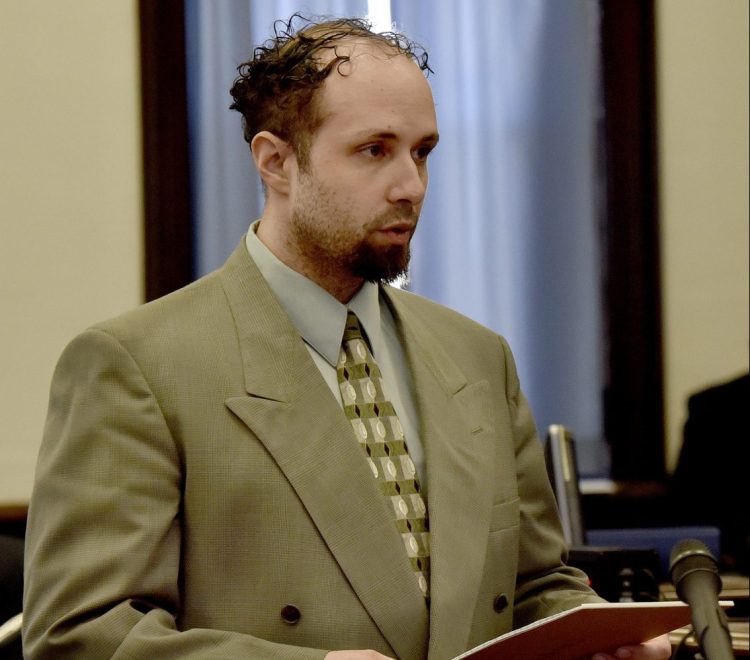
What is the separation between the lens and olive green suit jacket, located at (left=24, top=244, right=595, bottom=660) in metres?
1.42

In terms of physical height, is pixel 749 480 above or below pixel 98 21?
below

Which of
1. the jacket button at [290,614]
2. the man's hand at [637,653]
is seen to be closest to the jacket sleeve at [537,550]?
the man's hand at [637,653]

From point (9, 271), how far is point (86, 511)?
260 cm

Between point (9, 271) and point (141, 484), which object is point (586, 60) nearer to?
point (9, 271)

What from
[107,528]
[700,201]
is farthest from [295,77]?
[700,201]

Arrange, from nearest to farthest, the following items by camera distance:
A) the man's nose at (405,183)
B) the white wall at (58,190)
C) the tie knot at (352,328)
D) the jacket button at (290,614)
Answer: the jacket button at (290,614) → the man's nose at (405,183) → the tie knot at (352,328) → the white wall at (58,190)

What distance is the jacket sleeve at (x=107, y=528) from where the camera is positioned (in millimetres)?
1398

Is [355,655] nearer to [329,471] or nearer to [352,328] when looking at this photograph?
[329,471]

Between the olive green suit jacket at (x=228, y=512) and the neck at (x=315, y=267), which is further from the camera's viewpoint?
the neck at (x=315, y=267)

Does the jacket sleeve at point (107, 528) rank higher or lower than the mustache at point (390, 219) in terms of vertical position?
lower

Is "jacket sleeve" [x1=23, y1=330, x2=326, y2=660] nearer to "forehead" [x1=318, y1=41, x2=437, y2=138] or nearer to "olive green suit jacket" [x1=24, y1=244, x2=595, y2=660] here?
"olive green suit jacket" [x1=24, y1=244, x2=595, y2=660]

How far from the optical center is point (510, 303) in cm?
417

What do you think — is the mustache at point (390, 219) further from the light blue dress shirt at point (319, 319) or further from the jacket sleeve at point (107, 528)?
the jacket sleeve at point (107, 528)

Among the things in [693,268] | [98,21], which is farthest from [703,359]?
[98,21]
